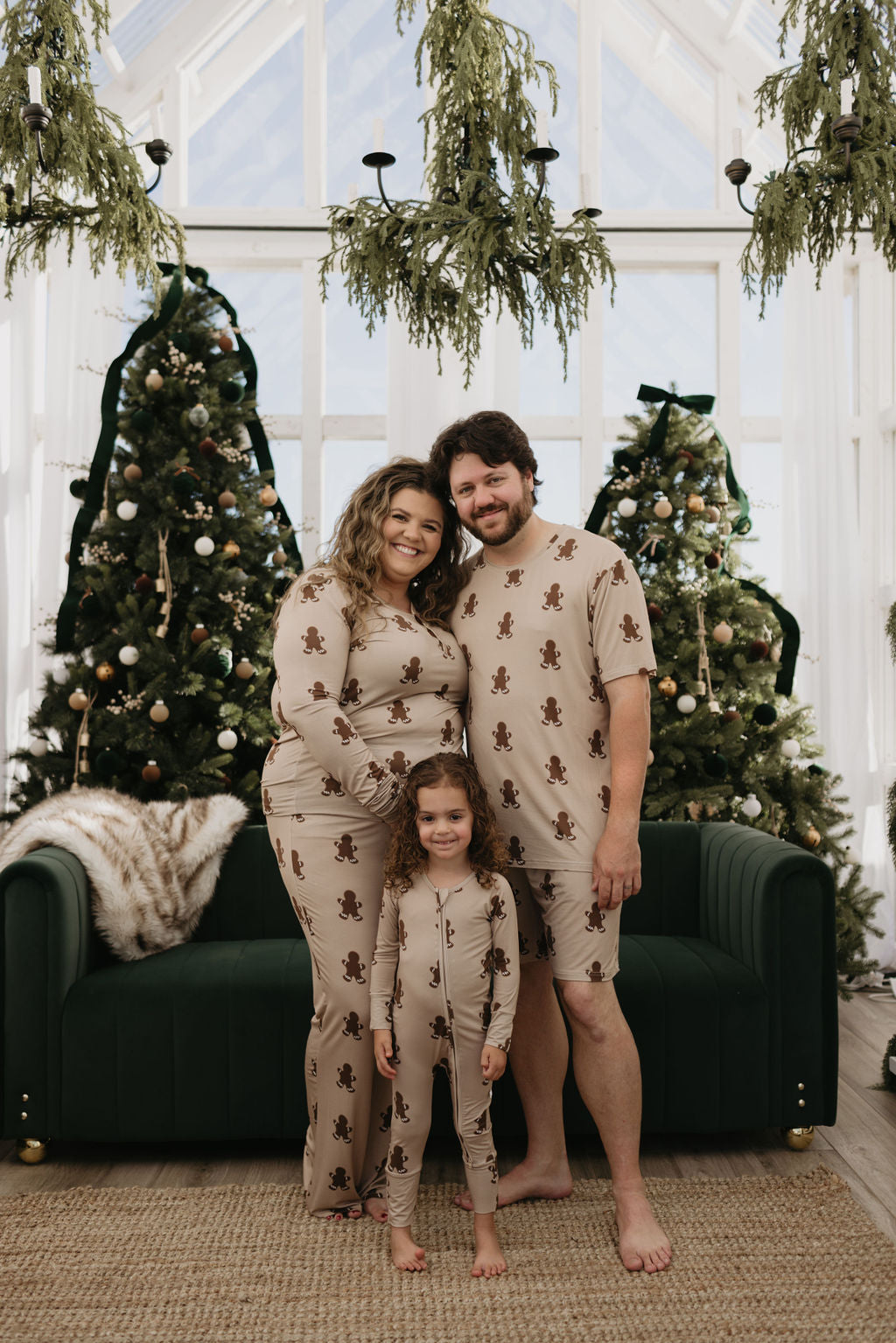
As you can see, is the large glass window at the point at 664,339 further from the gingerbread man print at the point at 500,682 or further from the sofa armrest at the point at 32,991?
the sofa armrest at the point at 32,991

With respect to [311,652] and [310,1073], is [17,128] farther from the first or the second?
[310,1073]

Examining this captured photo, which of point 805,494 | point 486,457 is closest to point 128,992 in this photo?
point 486,457

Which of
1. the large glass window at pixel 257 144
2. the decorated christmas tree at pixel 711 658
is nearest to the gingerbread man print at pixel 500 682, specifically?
the decorated christmas tree at pixel 711 658

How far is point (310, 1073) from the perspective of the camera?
2424 millimetres

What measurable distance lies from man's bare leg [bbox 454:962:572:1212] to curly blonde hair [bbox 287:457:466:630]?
863 mm

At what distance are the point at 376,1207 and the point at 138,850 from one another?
1178 mm

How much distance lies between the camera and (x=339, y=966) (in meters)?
2.33

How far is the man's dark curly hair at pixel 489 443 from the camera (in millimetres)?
2314

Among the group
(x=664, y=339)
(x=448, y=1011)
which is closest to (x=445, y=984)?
(x=448, y=1011)

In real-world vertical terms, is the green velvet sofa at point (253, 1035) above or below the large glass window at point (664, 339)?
below

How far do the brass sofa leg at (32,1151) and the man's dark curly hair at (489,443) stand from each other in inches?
75.1

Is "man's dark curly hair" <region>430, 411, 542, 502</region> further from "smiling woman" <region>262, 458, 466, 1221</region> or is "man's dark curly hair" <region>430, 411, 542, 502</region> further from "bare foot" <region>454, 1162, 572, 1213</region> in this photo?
"bare foot" <region>454, 1162, 572, 1213</region>

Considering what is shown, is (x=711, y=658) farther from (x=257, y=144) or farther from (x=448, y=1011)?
(x=257, y=144)

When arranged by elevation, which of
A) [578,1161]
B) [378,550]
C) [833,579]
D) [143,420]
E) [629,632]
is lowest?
[578,1161]
